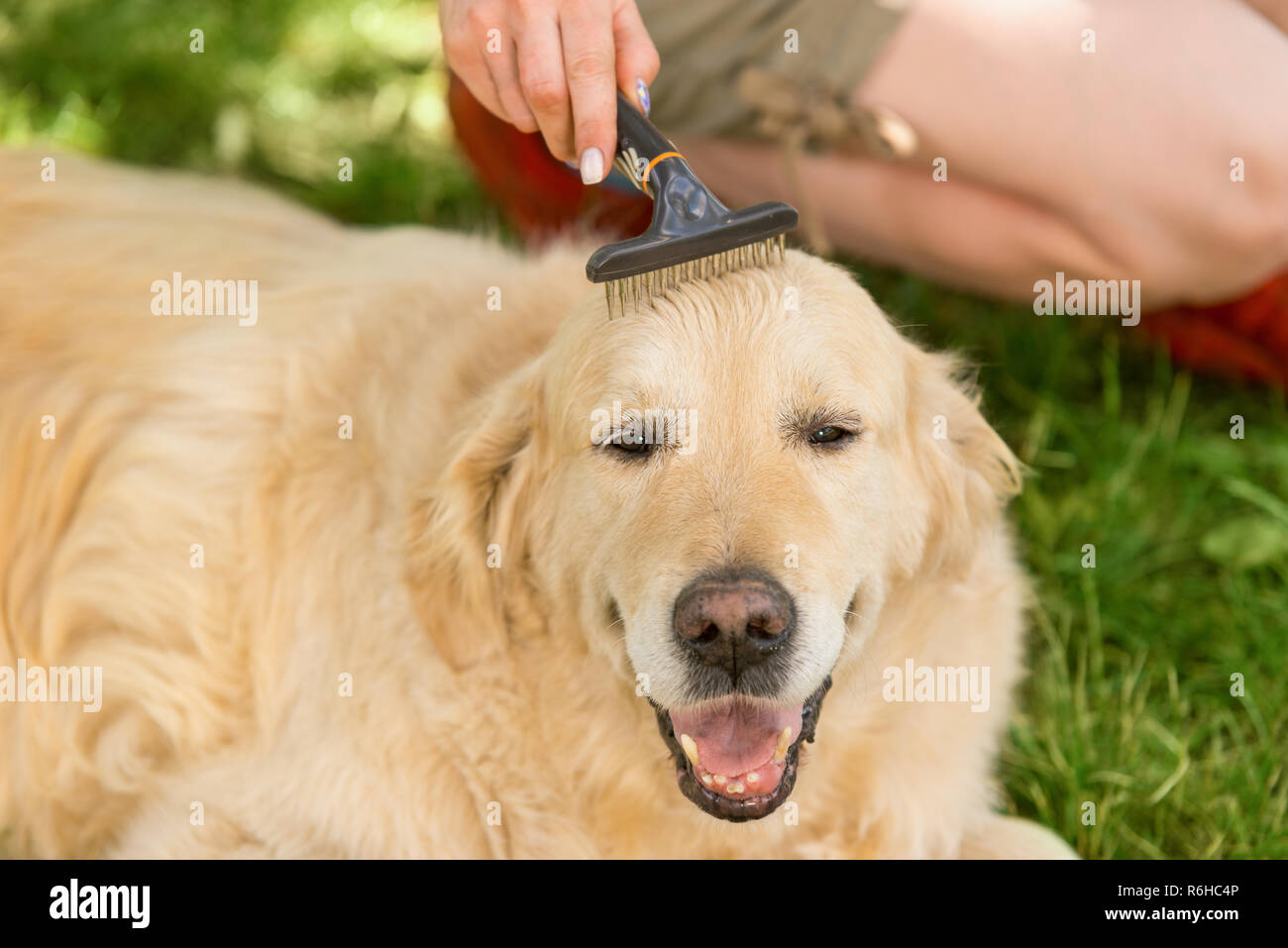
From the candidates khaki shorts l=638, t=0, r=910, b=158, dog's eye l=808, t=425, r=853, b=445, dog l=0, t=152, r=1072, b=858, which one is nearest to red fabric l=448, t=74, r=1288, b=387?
khaki shorts l=638, t=0, r=910, b=158

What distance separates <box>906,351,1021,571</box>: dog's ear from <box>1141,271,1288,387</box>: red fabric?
1.85 m

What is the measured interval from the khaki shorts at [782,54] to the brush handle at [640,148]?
138cm

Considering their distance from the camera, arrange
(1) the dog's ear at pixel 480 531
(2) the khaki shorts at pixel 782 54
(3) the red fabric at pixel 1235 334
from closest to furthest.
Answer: (1) the dog's ear at pixel 480 531 → (2) the khaki shorts at pixel 782 54 → (3) the red fabric at pixel 1235 334

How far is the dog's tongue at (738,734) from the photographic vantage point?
257 centimetres

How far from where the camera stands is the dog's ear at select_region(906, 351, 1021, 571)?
2.83 metres

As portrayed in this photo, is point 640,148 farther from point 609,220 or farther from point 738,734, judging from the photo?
point 609,220

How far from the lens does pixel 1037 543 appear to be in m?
4.04

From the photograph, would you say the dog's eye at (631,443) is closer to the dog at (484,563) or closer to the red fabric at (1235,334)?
the dog at (484,563)

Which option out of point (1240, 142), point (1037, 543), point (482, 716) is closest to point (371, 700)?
point (482, 716)

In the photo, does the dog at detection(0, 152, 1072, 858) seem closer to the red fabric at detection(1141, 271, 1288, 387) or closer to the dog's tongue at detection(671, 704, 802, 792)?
the dog's tongue at detection(671, 704, 802, 792)

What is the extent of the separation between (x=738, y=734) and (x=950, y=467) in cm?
79

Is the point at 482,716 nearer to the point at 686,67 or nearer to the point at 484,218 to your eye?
the point at 686,67

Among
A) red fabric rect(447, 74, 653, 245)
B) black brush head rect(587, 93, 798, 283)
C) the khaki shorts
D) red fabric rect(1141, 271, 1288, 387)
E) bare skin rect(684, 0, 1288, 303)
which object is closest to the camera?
black brush head rect(587, 93, 798, 283)


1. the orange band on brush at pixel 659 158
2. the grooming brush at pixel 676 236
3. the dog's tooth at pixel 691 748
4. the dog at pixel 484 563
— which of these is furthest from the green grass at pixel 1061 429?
the dog's tooth at pixel 691 748
